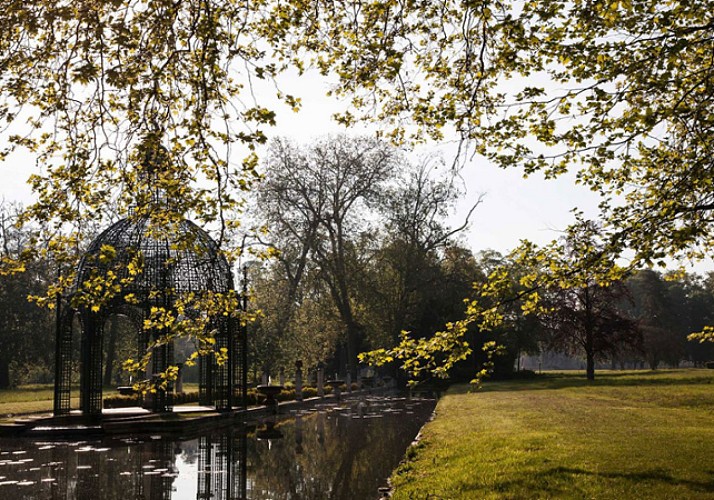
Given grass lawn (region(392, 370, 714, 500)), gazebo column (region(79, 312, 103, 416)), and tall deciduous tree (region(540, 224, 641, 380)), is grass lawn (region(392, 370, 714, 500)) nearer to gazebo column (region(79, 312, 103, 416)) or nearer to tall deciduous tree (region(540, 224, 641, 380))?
gazebo column (region(79, 312, 103, 416))

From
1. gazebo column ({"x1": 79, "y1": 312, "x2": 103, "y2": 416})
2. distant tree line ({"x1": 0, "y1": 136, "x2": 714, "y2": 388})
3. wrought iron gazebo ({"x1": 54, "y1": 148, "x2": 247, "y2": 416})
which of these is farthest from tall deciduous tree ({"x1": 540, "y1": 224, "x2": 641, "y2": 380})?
gazebo column ({"x1": 79, "y1": 312, "x2": 103, "y2": 416})

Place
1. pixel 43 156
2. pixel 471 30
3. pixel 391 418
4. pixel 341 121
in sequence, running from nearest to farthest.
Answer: pixel 43 156
pixel 471 30
pixel 341 121
pixel 391 418

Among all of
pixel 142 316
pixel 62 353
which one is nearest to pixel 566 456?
pixel 142 316

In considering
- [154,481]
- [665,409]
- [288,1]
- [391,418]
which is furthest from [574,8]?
[391,418]

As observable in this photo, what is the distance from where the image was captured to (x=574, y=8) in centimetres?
1026

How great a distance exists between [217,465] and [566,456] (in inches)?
261

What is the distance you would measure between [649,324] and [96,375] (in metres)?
73.6

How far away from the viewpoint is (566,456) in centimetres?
1166

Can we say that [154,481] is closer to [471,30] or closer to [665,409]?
[471,30]

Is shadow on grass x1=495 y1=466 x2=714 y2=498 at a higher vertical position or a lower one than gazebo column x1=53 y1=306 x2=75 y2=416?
lower

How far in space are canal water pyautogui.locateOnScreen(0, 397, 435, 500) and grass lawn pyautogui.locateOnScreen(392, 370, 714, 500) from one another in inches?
42.4

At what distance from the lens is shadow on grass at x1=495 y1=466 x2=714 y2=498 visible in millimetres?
9078

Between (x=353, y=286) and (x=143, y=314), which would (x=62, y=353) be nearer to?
(x=143, y=314)

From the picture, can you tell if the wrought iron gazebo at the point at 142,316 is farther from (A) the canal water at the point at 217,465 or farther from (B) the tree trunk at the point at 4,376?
(B) the tree trunk at the point at 4,376
